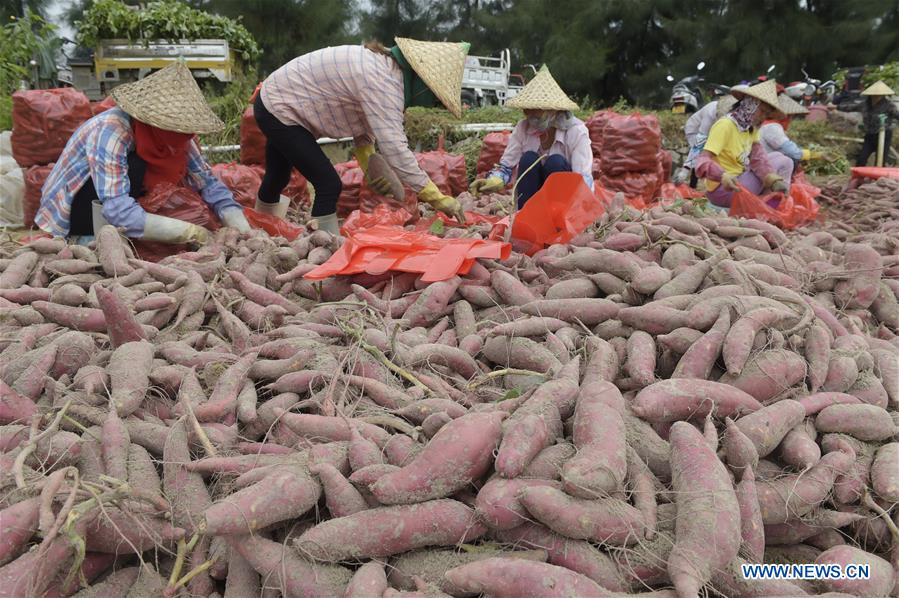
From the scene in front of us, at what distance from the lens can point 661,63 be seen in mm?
18375

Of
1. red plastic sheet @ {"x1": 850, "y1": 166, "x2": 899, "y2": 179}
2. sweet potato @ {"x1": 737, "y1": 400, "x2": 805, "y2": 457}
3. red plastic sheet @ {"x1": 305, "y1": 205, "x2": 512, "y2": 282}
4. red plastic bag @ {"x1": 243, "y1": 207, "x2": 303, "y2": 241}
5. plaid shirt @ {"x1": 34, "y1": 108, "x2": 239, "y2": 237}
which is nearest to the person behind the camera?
sweet potato @ {"x1": 737, "y1": 400, "x2": 805, "y2": 457}

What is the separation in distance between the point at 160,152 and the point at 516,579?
10.0 ft

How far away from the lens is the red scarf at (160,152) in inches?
128

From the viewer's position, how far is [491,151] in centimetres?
654

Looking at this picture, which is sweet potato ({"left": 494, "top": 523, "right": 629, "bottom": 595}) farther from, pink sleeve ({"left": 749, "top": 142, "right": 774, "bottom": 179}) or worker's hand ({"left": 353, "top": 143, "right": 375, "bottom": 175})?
pink sleeve ({"left": 749, "top": 142, "right": 774, "bottom": 179})

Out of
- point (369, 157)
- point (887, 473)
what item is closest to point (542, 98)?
point (369, 157)

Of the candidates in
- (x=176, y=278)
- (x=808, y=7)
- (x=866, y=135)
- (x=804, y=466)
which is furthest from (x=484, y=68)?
(x=804, y=466)

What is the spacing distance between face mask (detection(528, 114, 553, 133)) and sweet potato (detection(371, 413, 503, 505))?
3518 mm

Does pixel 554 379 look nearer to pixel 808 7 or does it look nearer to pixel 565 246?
pixel 565 246

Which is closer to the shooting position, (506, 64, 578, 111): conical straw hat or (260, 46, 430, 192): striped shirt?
(260, 46, 430, 192): striped shirt

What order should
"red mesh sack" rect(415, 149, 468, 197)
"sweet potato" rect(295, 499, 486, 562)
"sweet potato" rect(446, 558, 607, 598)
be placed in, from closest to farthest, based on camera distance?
"sweet potato" rect(446, 558, 607, 598) < "sweet potato" rect(295, 499, 486, 562) < "red mesh sack" rect(415, 149, 468, 197)

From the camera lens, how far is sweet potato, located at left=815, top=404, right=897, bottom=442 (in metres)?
1.65

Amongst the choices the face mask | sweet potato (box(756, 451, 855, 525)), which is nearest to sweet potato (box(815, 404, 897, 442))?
sweet potato (box(756, 451, 855, 525))

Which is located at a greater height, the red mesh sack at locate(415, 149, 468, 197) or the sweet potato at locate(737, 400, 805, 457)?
the red mesh sack at locate(415, 149, 468, 197)
